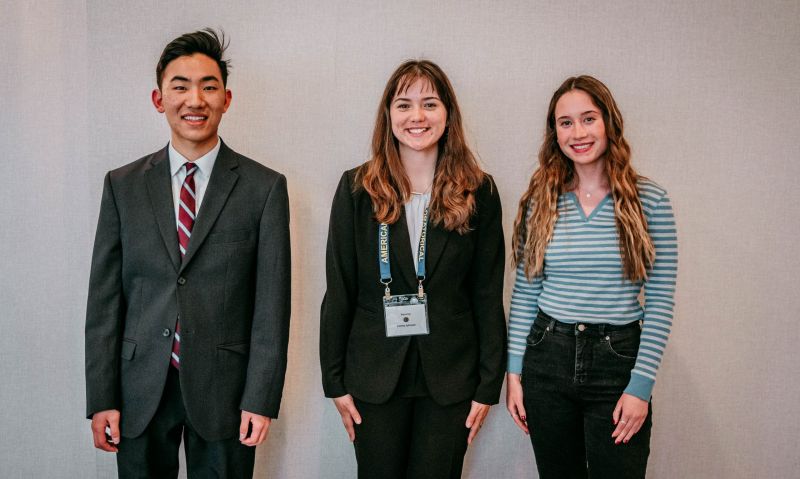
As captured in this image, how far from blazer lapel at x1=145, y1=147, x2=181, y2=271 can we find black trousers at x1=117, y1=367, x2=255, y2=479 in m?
0.36

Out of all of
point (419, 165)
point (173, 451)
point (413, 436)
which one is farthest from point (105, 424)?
point (419, 165)

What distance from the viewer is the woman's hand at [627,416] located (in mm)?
1659

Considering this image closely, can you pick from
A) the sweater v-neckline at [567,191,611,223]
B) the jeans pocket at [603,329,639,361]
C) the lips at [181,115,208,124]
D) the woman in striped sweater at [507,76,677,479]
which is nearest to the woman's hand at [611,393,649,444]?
the woman in striped sweater at [507,76,677,479]

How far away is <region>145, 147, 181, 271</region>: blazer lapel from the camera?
167cm

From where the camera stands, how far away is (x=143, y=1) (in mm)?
2285

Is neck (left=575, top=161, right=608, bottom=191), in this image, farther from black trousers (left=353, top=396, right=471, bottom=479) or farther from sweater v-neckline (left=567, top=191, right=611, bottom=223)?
black trousers (left=353, top=396, right=471, bottom=479)

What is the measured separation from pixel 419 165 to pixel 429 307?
1.50 ft

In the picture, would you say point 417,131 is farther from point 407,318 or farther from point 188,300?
point 188,300

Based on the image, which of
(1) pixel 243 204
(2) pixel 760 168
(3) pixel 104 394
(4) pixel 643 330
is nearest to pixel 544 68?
(2) pixel 760 168

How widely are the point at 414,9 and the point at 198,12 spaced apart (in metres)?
0.85

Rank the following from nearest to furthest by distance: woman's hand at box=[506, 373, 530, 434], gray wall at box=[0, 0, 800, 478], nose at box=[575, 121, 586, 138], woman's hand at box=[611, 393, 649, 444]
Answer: woman's hand at box=[611, 393, 649, 444] < nose at box=[575, 121, 586, 138] < woman's hand at box=[506, 373, 530, 434] < gray wall at box=[0, 0, 800, 478]

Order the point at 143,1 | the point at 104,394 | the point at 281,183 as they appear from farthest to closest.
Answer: the point at 143,1, the point at 281,183, the point at 104,394

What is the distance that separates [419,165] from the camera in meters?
1.89

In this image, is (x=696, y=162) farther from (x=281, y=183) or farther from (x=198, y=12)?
(x=198, y=12)
